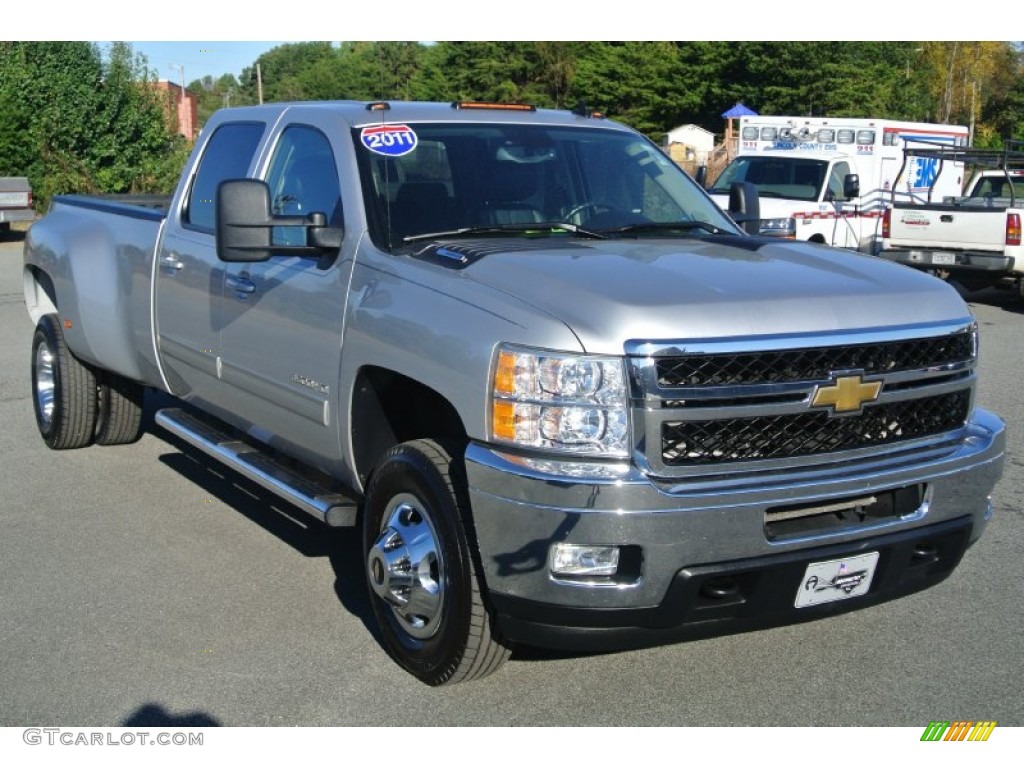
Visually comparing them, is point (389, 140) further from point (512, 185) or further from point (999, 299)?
point (999, 299)

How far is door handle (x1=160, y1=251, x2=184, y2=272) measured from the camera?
6.00 metres

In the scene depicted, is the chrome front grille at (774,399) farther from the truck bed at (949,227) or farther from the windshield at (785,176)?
the windshield at (785,176)

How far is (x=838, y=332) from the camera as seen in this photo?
3814 millimetres

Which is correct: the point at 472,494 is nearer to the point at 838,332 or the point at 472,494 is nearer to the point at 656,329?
the point at 656,329

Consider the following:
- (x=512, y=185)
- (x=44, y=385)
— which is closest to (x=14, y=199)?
(x=44, y=385)

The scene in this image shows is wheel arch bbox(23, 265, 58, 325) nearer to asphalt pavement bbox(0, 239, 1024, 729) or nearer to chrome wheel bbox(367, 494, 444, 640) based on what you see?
asphalt pavement bbox(0, 239, 1024, 729)

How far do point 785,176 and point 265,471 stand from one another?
13511 millimetres

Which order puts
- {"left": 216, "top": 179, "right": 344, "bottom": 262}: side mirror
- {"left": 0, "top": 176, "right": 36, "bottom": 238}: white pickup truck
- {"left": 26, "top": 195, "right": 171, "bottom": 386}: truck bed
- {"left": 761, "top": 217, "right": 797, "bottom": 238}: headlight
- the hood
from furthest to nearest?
{"left": 0, "top": 176, "right": 36, "bottom": 238}: white pickup truck
{"left": 761, "top": 217, "right": 797, "bottom": 238}: headlight
{"left": 26, "top": 195, "right": 171, "bottom": 386}: truck bed
{"left": 216, "top": 179, "right": 344, "bottom": 262}: side mirror
the hood

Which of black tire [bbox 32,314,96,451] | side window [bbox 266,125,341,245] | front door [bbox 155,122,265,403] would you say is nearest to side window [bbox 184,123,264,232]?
front door [bbox 155,122,265,403]

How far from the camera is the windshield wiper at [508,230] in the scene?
471cm

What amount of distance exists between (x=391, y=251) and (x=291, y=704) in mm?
1679

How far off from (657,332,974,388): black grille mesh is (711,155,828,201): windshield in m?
13.3

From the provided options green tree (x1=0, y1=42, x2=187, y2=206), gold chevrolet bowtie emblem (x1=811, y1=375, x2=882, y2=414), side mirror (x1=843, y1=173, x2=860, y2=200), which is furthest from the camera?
green tree (x1=0, y1=42, x2=187, y2=206)

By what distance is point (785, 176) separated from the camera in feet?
56.7
